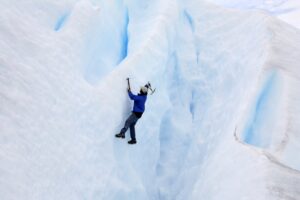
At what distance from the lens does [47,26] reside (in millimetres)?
8078

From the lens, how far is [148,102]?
30.3 ft

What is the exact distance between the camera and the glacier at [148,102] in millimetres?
6457

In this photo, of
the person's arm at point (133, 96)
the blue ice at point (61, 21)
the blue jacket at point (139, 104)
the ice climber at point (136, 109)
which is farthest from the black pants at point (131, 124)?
the blue ice at point (61, 21)

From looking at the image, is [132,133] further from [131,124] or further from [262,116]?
[262,116]

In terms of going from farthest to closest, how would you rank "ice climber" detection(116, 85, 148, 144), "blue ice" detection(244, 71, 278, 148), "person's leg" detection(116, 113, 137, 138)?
1. "blue ice" detection(244, 71, 278, 148)
2. "ice climber" detection(116, 85, 148, 144)
3. "person's leg" detection(116, 113, 137, 138)

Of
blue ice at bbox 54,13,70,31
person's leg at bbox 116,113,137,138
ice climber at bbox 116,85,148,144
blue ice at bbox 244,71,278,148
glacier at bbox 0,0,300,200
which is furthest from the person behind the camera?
blue ice at bbox 54,13,70,31

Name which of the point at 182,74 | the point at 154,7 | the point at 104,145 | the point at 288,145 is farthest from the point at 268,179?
the point at 154,7

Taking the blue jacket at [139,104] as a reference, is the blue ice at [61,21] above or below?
above

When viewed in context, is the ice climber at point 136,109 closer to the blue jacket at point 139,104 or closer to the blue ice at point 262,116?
the blue jacket at point 139,104

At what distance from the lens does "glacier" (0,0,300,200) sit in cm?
646

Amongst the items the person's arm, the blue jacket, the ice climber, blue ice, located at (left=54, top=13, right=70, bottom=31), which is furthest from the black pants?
blue ice, located at (left=54, top=13, right=70, bottom=31)

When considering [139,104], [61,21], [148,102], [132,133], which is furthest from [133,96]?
[61,21]

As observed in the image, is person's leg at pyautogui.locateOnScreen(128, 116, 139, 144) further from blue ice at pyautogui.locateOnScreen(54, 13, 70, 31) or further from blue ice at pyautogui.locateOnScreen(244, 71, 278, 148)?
blue ice at pyautogui.locateOnScreen(54, 13, 70, 31)

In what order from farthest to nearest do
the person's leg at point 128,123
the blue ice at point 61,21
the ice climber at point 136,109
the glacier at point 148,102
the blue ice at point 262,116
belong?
the blue ice at point 61,21
the blue ice at point 262,116
the ice climber at point 136,109
the person's leg at point 128,123
the glacier at point 148,102
